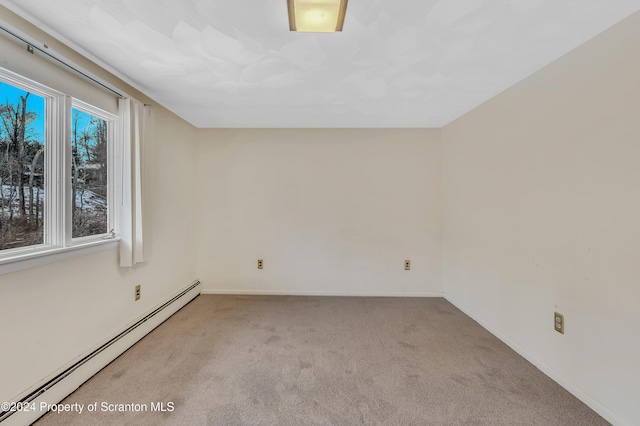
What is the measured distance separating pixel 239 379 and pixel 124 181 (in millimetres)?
1715

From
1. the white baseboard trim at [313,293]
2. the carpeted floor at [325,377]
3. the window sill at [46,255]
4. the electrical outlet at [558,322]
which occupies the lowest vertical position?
the carpeted floor at [325,377]

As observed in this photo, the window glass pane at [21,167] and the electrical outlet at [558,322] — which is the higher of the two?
the window glass pane at [21,167]

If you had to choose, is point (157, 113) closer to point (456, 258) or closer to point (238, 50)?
point (238, 50)

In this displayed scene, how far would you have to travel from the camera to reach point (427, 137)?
9.69 ft

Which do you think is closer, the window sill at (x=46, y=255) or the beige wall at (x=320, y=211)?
the window sill at (x=46, y=255)

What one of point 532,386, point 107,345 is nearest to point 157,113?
point 107,345

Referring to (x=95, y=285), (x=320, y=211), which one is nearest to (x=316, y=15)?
(x=320, y=211)

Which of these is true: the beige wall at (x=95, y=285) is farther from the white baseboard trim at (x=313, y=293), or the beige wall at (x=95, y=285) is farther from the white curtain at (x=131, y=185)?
the white baseboard trim at (x=313, y=293)

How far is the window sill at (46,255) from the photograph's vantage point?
1172 mm

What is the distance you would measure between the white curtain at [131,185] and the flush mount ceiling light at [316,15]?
4.87 feet

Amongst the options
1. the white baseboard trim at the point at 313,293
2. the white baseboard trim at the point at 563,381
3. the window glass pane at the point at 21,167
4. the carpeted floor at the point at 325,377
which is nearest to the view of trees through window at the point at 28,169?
the window glass pane at the point at 21,167

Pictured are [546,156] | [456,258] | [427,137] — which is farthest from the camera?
[427,137]

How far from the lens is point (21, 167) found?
1294 millimetres

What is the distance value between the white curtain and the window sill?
14cm
